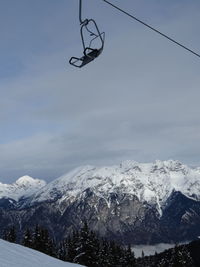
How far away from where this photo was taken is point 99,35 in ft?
40.1

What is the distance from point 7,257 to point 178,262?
5576 centimetres

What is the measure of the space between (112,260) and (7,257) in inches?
3033

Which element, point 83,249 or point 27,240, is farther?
point 27,240

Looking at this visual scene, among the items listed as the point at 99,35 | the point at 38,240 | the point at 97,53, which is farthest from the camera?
the point at 38,240

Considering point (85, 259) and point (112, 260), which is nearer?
point (85, 259)

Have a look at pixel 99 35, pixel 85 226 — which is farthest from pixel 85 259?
pixel 99 35

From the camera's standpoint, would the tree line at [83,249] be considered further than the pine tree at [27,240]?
No

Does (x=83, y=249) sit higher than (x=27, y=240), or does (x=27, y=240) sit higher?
(x=27, y=240)

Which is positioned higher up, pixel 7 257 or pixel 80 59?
pixel 80 59

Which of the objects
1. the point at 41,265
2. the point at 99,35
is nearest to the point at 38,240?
the point at 41,265

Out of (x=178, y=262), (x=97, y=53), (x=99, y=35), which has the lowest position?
(x=178, y=262)

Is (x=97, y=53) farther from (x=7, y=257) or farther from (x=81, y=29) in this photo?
(x=7, y=257)

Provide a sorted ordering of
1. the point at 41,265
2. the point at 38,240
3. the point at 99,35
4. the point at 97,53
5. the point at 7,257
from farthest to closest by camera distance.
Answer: the point at 38,240, the point at 41,265, the point at 7,257, the point at 99,35, the point at 97,53

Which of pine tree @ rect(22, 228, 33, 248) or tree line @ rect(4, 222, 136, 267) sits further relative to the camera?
pine tree @ rect(22, 228, 33, 248)
